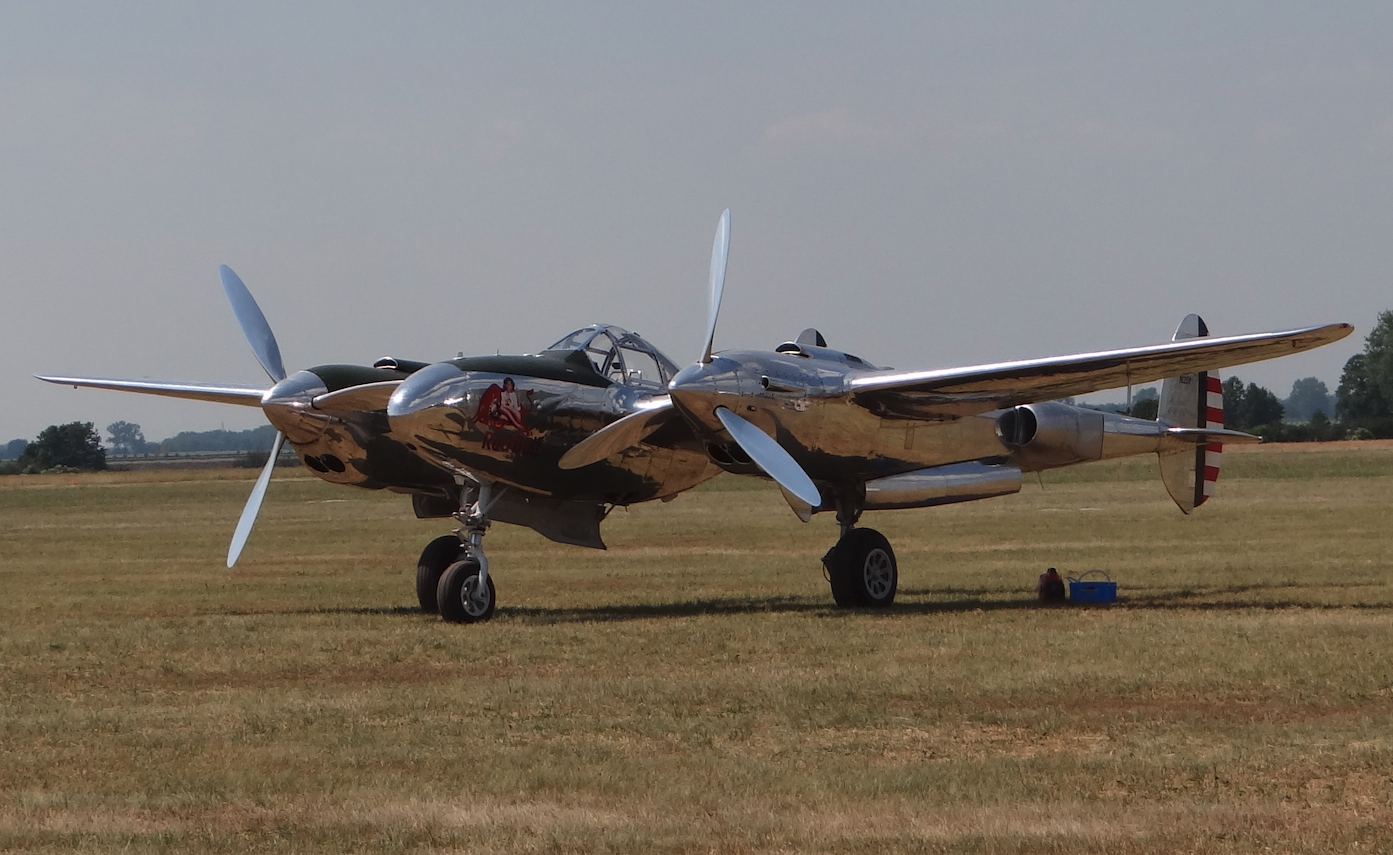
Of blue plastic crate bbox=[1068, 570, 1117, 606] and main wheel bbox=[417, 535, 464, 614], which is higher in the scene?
main wheel bbox=[417, 535, 464, 614]

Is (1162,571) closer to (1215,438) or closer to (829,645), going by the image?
(1215,438)

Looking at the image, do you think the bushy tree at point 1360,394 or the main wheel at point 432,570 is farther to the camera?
the bushy tree at point 1360,394

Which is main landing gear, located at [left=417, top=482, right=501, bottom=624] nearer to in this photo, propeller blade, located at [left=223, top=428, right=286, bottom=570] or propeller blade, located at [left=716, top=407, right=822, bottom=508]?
propeller blade, located at [left=223, top=428, right=286, bottom=570]

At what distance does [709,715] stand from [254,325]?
12.8m

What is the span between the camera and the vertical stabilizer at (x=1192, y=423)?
23125 mm

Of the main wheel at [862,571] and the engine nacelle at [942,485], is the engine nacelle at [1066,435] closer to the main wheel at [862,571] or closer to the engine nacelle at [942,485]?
the engine nacelle at [942,485]

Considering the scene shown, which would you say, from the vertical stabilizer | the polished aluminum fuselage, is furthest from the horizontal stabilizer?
the polished aluminum fuselage

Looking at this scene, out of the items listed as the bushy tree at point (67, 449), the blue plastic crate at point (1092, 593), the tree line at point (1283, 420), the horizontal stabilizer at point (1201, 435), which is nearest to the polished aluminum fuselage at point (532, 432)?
the blue plastic crate at point (1092, 593)

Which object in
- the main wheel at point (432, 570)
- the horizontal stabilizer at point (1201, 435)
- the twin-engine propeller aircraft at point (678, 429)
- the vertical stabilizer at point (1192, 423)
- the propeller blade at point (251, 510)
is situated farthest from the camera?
the vertical stabilizer at point (1192, 423)

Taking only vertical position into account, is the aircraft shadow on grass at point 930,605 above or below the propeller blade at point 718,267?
below

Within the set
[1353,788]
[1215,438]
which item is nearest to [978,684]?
[1353,788]

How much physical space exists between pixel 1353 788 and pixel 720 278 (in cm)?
1079

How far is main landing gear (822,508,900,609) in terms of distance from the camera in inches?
730

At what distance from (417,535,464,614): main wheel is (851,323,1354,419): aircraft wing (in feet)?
18.1
